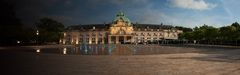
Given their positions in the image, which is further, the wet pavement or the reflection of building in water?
the reflection of building in water

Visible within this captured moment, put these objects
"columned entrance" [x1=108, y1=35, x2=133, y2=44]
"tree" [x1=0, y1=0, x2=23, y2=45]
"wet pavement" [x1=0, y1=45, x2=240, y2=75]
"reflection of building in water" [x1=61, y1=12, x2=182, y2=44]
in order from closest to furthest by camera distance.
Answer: "wet pavement" [x1=0, y1=45, x2=240, y2=75], "tree" [x1=0, y1=0, x2=23, y2=45], "columned entrance" [x1=108, y1=35, x2=133, y2=44], "reflection of building in water" [x1=61, y1=12, x2=182, y2=44]

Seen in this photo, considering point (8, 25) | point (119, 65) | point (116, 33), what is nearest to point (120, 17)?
point (116, 33)

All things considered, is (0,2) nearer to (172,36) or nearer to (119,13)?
(119,13)

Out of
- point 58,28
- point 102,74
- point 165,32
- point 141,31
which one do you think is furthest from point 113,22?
point 102,74

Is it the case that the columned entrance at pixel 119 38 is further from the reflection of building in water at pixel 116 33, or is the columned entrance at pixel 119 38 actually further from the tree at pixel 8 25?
the tree at pixel 8 25

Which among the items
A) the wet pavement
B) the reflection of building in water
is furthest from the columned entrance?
the wet pavement

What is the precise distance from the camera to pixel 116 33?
593ft

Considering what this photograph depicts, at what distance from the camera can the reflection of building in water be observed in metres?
182

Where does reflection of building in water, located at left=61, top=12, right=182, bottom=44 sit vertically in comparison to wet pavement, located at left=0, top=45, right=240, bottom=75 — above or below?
above

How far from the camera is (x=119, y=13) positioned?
185250 mm

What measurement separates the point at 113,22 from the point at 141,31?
19.9 meters

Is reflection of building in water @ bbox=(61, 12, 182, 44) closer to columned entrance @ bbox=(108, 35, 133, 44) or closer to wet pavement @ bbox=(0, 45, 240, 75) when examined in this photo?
columned entrance @ bbox=(108, 35, 133, 44)

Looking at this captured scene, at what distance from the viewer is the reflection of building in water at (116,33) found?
182 m

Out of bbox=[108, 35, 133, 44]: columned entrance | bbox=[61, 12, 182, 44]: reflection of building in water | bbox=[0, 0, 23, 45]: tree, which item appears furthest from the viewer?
bbox=[61, 12, 182, 44]: reflection of building in water
